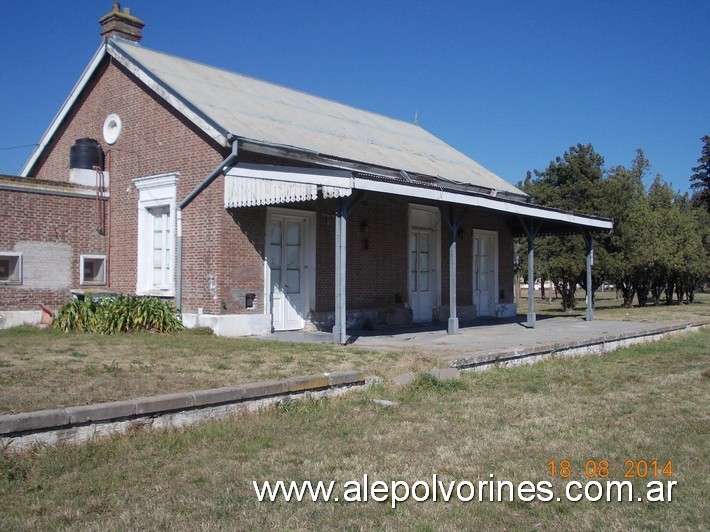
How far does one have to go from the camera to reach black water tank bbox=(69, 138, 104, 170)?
15117 mm

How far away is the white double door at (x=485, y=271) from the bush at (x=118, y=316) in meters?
9.11

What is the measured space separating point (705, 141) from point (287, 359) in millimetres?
56074

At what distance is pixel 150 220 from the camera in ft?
47.8

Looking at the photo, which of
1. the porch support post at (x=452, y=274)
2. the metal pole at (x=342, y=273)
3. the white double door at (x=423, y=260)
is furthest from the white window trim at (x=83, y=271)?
the porch support post at (x=452, y=274)

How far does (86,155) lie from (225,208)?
4427 millimetres

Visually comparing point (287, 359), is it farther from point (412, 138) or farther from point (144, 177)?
point (412, 138)

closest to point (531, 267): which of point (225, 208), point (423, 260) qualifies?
point (423, 260)

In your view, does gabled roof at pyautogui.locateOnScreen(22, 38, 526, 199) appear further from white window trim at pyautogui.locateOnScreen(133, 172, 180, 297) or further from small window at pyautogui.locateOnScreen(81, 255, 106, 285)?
small window at pyautogui.locateOnScreen(81, 255, 106, 285)

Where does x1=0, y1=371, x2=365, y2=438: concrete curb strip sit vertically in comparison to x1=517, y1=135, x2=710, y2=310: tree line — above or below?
below

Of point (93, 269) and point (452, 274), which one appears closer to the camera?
point (452, 274)

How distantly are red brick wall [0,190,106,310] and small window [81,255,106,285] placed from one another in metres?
0.11

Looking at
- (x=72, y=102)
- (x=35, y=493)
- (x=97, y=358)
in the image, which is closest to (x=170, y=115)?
(x=72, y=102)

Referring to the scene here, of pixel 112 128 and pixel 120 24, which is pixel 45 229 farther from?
pixel 120 24

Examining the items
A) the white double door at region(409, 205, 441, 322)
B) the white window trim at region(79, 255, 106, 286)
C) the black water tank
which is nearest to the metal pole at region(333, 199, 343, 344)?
the white double door at region(409, 205, 441, 322)
